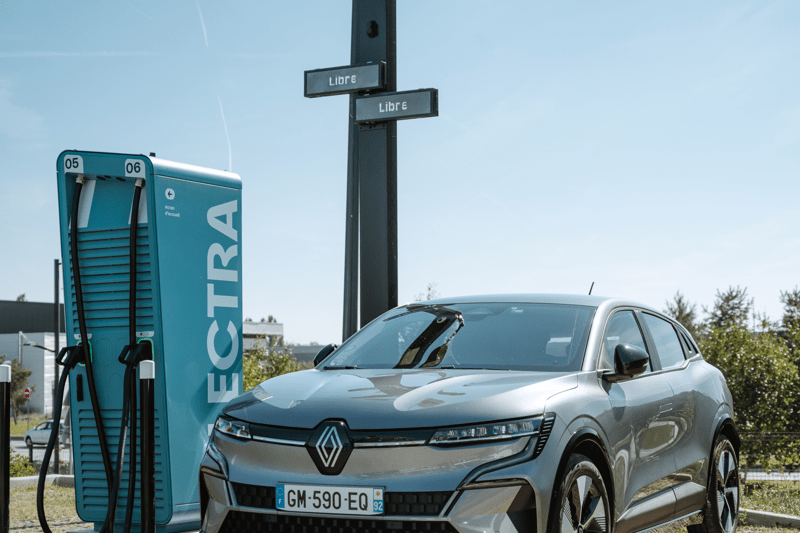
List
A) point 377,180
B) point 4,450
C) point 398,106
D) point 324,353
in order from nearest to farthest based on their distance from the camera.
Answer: point 4,450, point 324,353, point 398,106, point 377,180

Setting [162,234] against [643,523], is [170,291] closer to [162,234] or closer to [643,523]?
[162,234]

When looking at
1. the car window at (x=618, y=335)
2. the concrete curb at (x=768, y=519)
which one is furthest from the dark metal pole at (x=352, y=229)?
the concrete curb at (x=768, y=519)

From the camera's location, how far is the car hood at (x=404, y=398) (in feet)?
12.3

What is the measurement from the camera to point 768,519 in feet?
25.6

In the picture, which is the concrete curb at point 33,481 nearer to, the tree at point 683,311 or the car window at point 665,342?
the car window at point 665,342

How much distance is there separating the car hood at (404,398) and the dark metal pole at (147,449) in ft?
2.63

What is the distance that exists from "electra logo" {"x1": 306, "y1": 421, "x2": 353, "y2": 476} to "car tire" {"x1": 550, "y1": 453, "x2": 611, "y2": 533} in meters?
0.93

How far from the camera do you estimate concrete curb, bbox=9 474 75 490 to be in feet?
36.2

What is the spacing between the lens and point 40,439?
4647cm

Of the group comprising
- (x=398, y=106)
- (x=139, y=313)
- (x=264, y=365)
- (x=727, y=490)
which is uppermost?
(x=398, y=106)

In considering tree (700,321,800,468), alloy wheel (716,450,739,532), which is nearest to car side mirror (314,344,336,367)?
alloy wheel (716,450,739,532)

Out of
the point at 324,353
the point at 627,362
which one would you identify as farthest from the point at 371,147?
the point at 627,362

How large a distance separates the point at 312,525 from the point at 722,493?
3.59m

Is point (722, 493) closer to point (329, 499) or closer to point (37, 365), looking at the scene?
point (329, 499)
